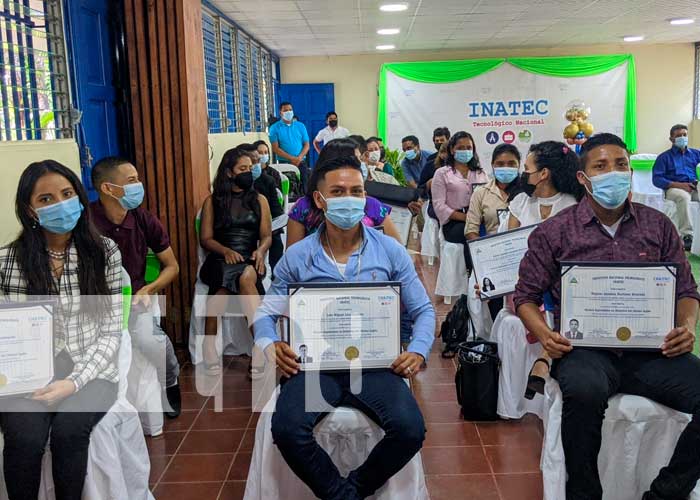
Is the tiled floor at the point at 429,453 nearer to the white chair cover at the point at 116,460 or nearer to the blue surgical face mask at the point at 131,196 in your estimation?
the white chair cover at the point at 116,460

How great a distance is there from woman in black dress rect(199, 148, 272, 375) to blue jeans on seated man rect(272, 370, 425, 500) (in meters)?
2.07

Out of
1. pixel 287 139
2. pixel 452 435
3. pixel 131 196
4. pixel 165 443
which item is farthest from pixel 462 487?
pixel 287 139

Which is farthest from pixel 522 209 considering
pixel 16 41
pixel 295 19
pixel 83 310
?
pixel 295 19

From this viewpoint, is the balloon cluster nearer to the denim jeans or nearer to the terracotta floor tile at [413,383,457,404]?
the terracotta floor tile at [413,383,457,404]

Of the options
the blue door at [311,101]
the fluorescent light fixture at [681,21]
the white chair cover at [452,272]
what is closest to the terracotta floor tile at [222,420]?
the white chair cover at [452,272]

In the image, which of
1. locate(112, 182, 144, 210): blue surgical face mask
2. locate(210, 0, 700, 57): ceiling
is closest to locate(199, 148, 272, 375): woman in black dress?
locate(112, 182, 144, 210): blue surgical face mask

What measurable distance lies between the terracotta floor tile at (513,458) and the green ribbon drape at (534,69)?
412 inches

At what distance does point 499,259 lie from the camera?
3.56 m

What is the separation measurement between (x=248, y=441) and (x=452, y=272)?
2.72 m

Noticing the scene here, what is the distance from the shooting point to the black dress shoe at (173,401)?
370cm

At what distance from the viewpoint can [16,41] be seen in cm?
361

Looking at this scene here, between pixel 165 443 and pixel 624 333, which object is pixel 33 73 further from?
pixel 624 333

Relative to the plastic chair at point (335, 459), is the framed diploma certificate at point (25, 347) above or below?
above

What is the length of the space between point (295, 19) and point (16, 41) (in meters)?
5.37
